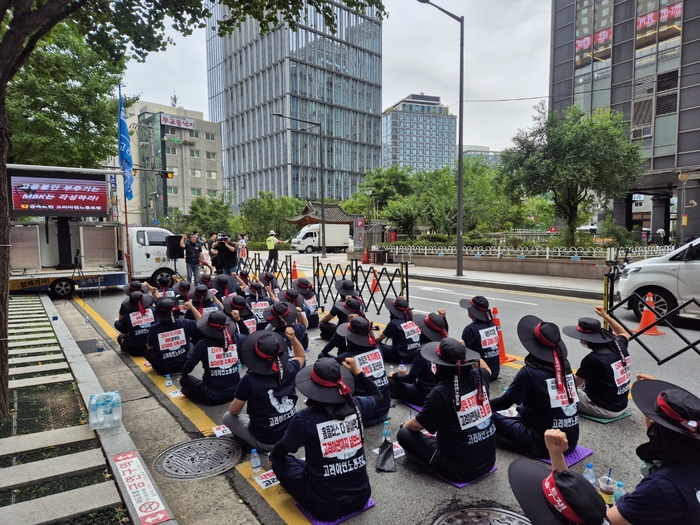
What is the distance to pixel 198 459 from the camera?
413cm

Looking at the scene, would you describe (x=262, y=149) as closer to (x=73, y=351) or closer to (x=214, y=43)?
(x=214, y=43)

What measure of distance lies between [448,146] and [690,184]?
528 ft

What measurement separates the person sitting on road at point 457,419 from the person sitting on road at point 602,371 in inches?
63.8

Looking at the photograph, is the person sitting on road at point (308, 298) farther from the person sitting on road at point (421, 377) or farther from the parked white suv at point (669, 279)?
the parked white suv at point (669, 279)

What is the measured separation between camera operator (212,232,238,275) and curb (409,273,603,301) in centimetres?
787

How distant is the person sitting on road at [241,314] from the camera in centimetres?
634

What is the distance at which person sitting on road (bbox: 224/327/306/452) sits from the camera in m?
3.84

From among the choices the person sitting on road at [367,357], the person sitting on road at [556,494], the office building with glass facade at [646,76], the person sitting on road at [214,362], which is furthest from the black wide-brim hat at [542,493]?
the office building with glass facade at [646,76]

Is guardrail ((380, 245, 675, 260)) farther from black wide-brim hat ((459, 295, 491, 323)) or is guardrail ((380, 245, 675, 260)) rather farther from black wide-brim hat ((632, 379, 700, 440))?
black wide-brim hat ((632, 379, 700, 440))

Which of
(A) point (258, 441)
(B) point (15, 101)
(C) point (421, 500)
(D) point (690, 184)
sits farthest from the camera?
(D) point (690, 184)

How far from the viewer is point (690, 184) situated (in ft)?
81.0

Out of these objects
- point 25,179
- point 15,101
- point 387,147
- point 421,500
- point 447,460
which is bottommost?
point 421,500

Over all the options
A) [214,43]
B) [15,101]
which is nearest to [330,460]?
[15,101]

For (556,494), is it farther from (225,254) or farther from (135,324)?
(225,254)
